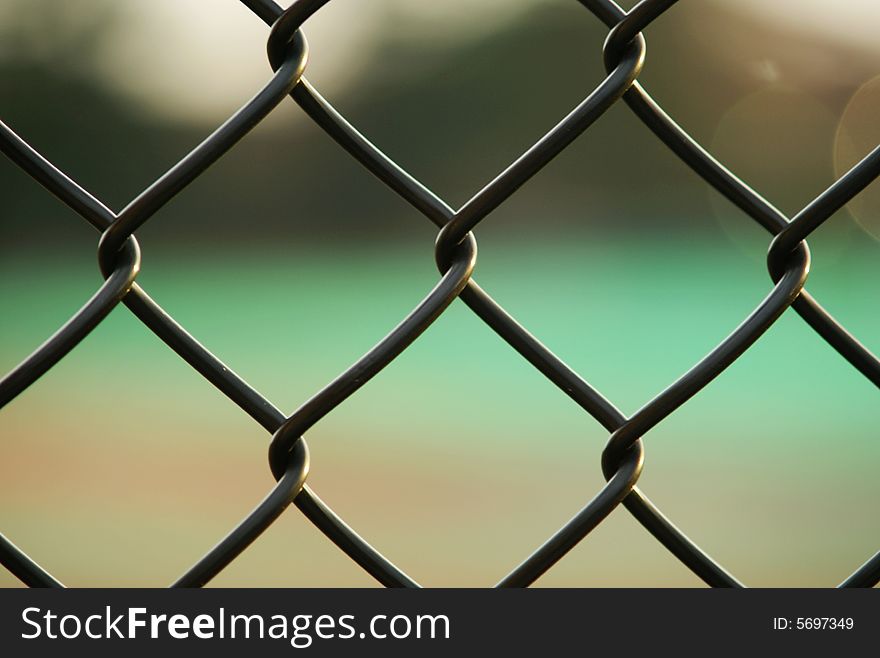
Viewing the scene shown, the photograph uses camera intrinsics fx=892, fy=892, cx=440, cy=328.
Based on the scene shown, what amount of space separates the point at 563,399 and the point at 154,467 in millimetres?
2301

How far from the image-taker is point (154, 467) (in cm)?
441

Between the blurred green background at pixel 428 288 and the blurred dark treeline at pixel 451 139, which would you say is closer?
the blurred green background at pixel 428 288

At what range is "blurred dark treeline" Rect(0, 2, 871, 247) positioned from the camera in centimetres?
902

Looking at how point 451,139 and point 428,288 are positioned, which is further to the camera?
point 451,139

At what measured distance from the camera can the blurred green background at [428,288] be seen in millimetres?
3521

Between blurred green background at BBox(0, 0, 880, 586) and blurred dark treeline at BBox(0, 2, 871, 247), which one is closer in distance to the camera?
blurred green background at BBox(0, 0, 880, 586)

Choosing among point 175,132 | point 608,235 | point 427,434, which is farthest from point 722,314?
point 175,132

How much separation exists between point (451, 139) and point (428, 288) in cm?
421

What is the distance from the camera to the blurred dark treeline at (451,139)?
9023 millimetres

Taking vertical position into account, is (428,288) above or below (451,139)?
below

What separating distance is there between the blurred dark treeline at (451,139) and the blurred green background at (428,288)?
5cm

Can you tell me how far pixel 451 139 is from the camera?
10.6 m

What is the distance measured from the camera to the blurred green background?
11.6 ft

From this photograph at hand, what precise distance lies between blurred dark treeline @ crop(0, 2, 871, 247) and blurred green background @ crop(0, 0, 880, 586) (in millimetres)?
50
